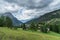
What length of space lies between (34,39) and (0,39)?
10.0m

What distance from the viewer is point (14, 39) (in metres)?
46.4

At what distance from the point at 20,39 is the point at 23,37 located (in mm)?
2153

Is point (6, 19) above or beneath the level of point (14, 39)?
above

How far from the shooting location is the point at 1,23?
98.7m

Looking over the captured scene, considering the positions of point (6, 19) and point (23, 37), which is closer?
point (23, 37)

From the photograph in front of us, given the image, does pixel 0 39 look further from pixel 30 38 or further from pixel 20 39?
pixel 30 38

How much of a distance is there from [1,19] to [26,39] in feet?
198

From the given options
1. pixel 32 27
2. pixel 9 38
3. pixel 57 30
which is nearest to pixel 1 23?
pixel 32 27

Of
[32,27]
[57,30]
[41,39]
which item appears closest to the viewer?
[41,39]

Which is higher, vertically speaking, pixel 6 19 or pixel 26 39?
pixel 6 19

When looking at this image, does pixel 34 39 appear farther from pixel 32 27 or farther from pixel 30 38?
pixel 32 27

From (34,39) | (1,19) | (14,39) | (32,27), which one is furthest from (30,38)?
(1,19)

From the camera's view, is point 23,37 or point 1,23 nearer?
point 23,37

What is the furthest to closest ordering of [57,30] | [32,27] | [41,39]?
[57,30]
[32,27]
[41,39]
